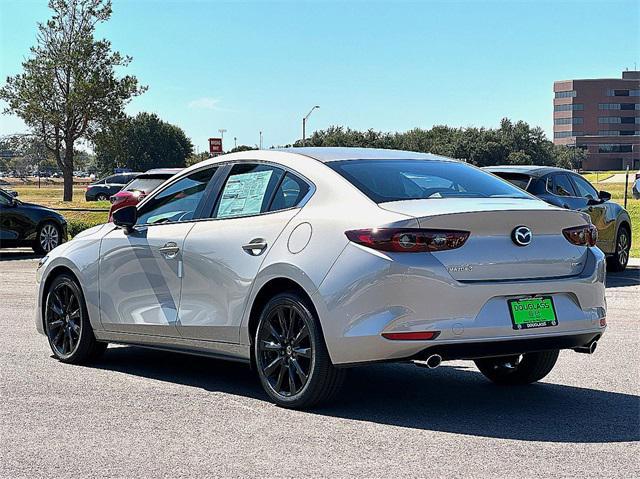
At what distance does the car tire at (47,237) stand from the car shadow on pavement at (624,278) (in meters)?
11.5

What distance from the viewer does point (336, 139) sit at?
8950 cm

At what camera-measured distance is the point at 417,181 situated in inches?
271

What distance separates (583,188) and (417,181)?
33.2 feet

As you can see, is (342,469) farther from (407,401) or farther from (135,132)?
(135,132)

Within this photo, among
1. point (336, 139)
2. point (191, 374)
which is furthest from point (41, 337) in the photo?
point (336, 139)

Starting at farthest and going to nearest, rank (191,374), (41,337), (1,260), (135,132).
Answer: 1. (135,132)
2. (1,260)
3. (41,337)
4. (191,374)

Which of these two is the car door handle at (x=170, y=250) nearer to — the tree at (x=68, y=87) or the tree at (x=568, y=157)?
the tree at (x=68, y=87)

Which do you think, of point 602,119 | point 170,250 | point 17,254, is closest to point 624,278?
point 170,250

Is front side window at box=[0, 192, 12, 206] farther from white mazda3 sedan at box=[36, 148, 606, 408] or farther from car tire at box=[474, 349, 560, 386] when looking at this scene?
car tire at box=[474, 349, 560, 386]

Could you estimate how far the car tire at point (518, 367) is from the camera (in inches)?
287

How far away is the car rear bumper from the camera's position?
5.98m

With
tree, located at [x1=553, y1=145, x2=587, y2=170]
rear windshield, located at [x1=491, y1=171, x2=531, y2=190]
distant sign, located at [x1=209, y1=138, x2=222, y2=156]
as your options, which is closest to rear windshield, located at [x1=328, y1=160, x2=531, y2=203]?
rear windshield, located at [x1=491, y1=171, x2=531, y2=190]

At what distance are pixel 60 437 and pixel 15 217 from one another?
16249mm

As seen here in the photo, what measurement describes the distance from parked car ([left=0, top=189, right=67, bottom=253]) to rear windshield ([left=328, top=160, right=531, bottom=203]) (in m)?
15.3
